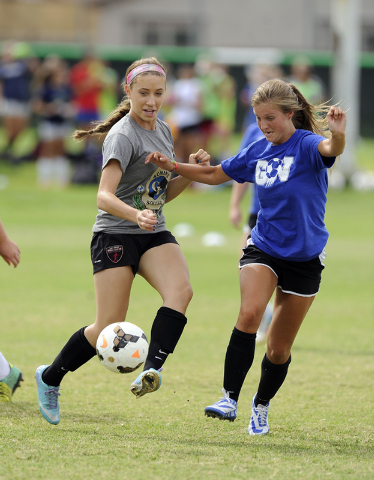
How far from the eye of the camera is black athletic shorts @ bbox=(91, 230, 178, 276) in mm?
4633

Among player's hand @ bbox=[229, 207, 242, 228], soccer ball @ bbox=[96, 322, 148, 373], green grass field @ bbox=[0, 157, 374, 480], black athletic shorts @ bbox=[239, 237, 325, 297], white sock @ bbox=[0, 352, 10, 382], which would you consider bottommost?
green grass field @ bbox=[0, 157, 374, 480]

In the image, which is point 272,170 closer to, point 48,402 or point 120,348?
point 120,348

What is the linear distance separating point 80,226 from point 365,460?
38.9 ft

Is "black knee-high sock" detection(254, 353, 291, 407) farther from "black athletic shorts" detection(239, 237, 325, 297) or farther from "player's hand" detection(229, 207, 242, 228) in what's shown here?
"player's hand" detection(229, 207, 242, 228)

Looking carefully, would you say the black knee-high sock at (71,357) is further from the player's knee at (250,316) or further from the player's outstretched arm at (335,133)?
the player's outstretched arm at (335,133)

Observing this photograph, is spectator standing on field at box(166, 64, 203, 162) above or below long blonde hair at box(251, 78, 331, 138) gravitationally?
below

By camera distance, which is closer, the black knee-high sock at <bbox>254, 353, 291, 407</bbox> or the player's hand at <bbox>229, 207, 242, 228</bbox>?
the black knee-high sock at <bbox>254, 353, 291, 407</bbox>

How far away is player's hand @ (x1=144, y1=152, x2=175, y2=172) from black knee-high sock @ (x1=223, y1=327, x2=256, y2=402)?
105cm

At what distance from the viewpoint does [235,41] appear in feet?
141

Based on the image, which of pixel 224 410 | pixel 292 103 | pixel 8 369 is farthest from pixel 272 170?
pixel 8 369

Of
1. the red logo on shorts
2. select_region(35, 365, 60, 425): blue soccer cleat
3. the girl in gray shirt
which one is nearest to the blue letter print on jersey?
the girl in gray shirt

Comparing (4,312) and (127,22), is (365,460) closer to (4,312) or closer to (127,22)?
(4,312)

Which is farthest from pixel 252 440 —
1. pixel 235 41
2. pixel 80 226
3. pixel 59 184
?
pixel 235 41

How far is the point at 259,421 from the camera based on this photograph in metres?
4.58
